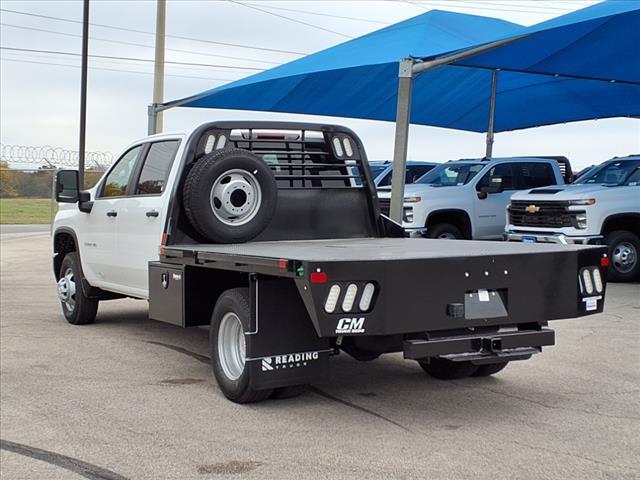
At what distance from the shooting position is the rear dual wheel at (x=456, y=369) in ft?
25.4

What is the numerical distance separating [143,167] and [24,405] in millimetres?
3188

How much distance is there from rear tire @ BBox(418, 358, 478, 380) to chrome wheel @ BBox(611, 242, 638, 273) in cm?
845

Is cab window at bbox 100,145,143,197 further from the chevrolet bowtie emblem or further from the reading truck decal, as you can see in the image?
the chevrolet bowtie emblem

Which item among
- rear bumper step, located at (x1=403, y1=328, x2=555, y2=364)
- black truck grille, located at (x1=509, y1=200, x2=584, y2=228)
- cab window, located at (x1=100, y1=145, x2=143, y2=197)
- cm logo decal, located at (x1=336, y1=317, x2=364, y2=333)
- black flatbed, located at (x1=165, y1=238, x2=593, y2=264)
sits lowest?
rear bumper step, located at (x1=403, y1=328, x2=555, y2=364)

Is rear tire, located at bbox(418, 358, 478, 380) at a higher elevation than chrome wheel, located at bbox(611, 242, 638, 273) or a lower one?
lower

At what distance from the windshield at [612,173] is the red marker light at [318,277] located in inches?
446

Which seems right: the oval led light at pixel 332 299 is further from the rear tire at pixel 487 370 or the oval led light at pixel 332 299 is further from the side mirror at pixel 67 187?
the side mirror at pixel 67 187

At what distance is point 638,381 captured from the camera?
7.80m

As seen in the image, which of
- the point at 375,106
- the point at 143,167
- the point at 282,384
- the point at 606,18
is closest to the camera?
the point at 282,384

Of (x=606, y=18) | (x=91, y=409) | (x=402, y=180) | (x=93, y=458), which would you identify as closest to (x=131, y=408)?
(x=91, y=409)

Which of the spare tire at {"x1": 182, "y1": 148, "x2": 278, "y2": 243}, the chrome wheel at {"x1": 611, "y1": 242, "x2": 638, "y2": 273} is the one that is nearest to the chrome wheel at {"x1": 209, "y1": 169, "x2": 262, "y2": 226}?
the spare tire at {"x1": 182, "y1": 148, "x2": 278, "y2": 243}

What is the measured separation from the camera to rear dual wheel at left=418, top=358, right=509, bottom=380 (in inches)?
305

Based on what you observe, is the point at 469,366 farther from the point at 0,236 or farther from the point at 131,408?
the point at 0,236

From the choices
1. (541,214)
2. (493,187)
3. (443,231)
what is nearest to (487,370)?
(541,214)
